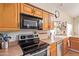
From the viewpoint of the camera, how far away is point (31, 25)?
5.29 ft

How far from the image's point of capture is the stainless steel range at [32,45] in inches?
52.8

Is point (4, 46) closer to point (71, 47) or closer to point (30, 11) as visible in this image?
point (30, 11)

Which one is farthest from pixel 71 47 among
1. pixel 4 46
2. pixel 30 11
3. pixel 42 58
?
pixel 4 46

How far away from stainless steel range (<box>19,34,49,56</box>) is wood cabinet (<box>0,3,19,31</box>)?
0.29 m

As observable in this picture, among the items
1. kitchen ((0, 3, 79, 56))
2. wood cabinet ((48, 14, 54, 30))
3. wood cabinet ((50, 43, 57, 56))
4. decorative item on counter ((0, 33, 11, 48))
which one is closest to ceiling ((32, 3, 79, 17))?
kitchen ((0, 3, 79, 56))

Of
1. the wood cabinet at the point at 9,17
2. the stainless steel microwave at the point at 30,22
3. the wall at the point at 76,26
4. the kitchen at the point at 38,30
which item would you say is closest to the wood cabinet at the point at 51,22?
the kitchen at the point at 38,30

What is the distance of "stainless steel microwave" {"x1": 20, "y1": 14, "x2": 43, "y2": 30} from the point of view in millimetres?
1531

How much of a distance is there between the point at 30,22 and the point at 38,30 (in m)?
0.17

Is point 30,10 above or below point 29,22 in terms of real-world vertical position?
above

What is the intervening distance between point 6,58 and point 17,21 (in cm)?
Result: 51

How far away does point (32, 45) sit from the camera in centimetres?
154

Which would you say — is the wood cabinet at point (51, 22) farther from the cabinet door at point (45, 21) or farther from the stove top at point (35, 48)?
the stove top at point (35, 48)

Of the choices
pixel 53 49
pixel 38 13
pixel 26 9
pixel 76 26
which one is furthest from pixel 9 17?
pixel 76 26

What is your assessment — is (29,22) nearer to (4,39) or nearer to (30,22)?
(30,22)
